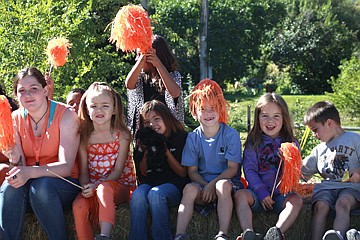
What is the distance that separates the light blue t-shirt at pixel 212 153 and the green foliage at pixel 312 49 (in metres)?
21.5

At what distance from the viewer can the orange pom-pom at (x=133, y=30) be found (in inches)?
182

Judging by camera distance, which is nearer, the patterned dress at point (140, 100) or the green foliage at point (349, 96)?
the patterned dress at point (140, 100)

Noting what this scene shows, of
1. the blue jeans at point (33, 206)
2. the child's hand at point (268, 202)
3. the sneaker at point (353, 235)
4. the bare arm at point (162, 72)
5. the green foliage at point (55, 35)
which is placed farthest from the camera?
the green foliage at point (55, 35)

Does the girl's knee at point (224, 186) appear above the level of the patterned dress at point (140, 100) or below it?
below

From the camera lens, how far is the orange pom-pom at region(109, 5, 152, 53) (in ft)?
15.1

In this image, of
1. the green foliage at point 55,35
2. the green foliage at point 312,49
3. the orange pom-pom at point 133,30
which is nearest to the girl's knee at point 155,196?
the orange pom-pom at point 133,30

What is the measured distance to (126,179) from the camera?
459 centimetres

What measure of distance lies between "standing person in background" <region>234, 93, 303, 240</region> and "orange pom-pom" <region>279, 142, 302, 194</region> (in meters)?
0.08

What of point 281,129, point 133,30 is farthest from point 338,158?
point 133,30

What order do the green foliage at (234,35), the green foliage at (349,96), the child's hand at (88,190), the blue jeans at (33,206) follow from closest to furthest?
the blue jeans at (33,206) → the child's hand at (88,190) → the green foliage at (349,96) → the green foliage at (234,35)

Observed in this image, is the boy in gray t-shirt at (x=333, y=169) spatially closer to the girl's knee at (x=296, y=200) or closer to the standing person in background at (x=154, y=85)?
the girl's knee at (x=296, y=200)

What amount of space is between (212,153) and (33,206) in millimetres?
1352

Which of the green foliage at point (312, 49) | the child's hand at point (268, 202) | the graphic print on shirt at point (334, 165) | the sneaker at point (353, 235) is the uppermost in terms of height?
the green foliage at point (312, 49)

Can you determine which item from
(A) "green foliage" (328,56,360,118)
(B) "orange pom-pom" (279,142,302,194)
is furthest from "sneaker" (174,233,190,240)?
(A) "green foliage" (328,56,360,118)
